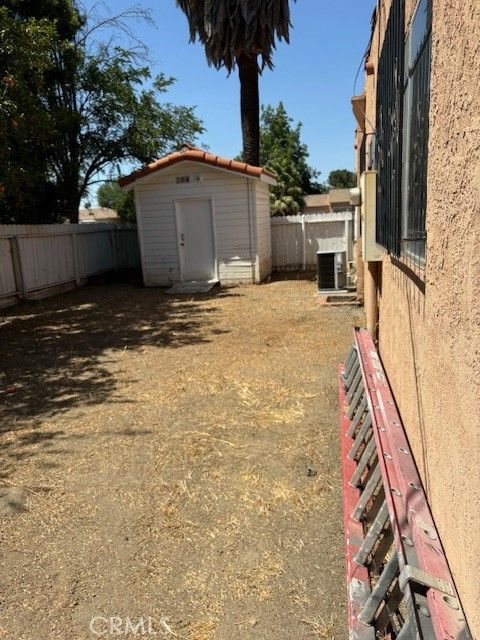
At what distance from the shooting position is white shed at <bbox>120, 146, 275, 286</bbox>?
12.6 metres

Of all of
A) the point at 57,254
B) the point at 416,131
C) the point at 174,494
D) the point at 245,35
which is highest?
the point at 245,35

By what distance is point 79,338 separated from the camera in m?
8.08

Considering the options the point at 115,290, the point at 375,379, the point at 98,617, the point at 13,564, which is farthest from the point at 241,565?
the point at 115,290

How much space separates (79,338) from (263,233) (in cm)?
738

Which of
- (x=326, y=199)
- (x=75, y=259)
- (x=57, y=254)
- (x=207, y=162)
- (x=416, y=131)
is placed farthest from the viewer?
(x=326, y=199)

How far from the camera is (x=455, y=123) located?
1.51 metres

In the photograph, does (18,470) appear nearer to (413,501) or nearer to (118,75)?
(413,501)

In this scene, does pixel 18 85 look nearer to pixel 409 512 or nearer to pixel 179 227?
pixel 179 227

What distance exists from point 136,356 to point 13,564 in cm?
424

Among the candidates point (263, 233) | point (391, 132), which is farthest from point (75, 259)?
point (391, 132)

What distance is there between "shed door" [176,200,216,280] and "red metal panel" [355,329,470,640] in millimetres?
10361

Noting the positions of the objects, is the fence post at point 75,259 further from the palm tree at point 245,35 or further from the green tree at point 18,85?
the palm tree at point 245,35

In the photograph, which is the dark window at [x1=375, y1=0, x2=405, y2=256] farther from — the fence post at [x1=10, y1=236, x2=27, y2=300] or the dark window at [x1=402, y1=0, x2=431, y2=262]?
the fence post at [x1=10, y1=236, x2=27, y2=300]

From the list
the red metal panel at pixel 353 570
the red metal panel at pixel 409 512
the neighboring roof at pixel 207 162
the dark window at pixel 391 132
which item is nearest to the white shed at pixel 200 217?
the neighboring roof at pixel 207 162
